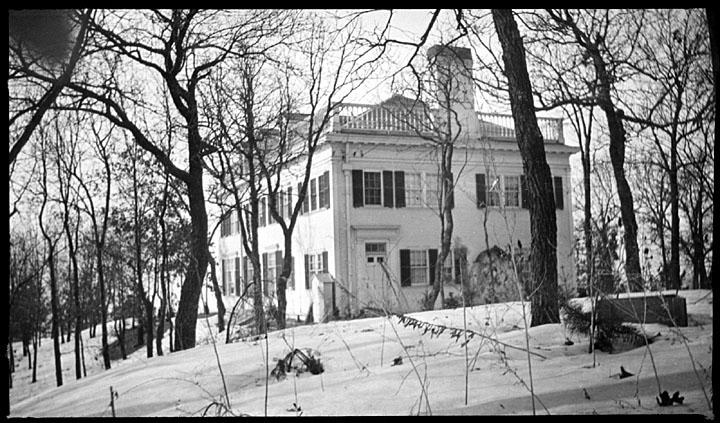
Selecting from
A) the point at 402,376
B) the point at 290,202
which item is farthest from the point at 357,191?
the point at 402,376

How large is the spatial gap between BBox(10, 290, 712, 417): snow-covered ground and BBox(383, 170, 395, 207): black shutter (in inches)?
28.9

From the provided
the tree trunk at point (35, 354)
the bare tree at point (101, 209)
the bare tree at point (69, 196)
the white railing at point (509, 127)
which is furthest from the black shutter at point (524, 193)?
the tree trunk at point (35, 354)

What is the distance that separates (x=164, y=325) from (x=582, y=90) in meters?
3.21

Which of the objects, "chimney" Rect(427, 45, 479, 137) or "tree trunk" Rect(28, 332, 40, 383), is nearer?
"tree trunk" Rect(28, 332, 40, 383)

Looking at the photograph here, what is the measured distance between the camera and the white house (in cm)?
384

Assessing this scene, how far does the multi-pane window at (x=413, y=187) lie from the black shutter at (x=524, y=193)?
0.65 meters

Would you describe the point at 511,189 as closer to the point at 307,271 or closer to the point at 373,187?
the point at 373,187

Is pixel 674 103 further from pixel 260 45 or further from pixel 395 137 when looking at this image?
pixel 260 45

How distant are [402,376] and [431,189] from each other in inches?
59.5

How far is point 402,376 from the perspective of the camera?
3018 millimetres

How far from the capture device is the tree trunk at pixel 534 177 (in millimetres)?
3596

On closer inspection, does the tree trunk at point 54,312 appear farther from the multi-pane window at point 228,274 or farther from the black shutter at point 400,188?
the black shutter at point 400,188

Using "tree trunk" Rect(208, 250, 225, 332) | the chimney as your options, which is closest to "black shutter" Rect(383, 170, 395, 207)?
the chimney

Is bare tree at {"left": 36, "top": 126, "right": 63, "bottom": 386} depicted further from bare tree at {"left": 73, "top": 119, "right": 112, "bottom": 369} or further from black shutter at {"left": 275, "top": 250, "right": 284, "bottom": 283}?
black shutter at {"left": 275, "top": 250, "right": 284, "bottom": 283}
